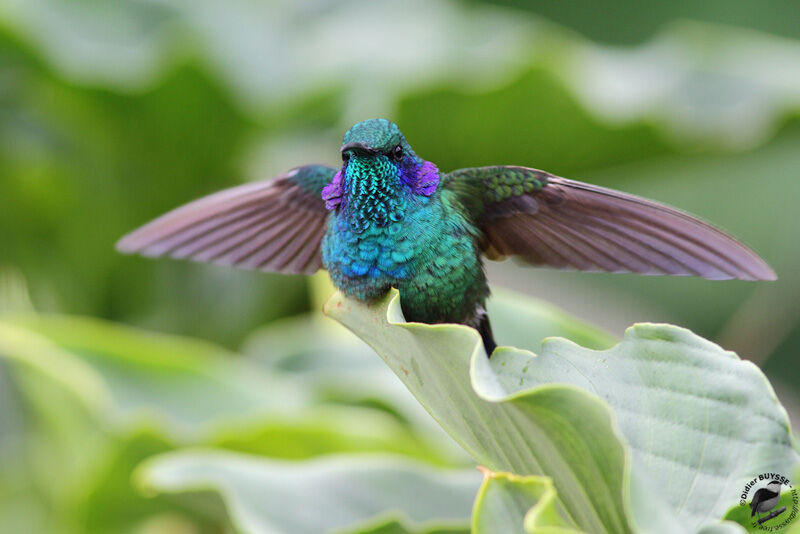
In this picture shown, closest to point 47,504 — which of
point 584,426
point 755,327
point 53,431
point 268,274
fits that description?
point 53,431

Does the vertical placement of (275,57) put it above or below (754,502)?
above

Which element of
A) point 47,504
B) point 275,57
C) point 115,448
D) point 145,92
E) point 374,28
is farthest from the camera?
point 374,28

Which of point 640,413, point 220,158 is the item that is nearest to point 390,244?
point 640,413

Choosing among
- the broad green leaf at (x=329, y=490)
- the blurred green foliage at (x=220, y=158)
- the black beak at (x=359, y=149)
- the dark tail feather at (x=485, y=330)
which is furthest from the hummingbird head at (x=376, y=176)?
the blurred green foliage at (x=220, y=158)

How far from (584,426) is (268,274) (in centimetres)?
211

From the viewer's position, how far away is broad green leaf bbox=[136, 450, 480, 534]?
140cm

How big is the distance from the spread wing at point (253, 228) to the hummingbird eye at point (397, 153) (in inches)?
7.6

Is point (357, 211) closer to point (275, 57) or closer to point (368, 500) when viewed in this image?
point (368, 500)

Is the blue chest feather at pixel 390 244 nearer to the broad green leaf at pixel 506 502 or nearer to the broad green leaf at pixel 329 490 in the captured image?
the broad green leaf at pixel 506 502

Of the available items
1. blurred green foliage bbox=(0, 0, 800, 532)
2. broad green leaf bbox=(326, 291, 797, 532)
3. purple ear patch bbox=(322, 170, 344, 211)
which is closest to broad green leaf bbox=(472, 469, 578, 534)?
broad green leaf bbox=(326, 291, 797, 532)

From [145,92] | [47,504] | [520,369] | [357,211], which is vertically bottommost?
[47,504]

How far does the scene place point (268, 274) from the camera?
9.52ft

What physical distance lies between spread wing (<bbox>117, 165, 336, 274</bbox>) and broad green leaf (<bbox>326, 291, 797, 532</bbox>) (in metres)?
0.40

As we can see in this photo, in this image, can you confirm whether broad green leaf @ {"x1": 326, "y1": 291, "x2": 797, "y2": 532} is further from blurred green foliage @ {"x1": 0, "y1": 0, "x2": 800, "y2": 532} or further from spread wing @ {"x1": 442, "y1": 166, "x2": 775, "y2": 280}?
blurred green foliage @ {"x1": 0, "y1": 0, "x2": 800, "y2": 532}
